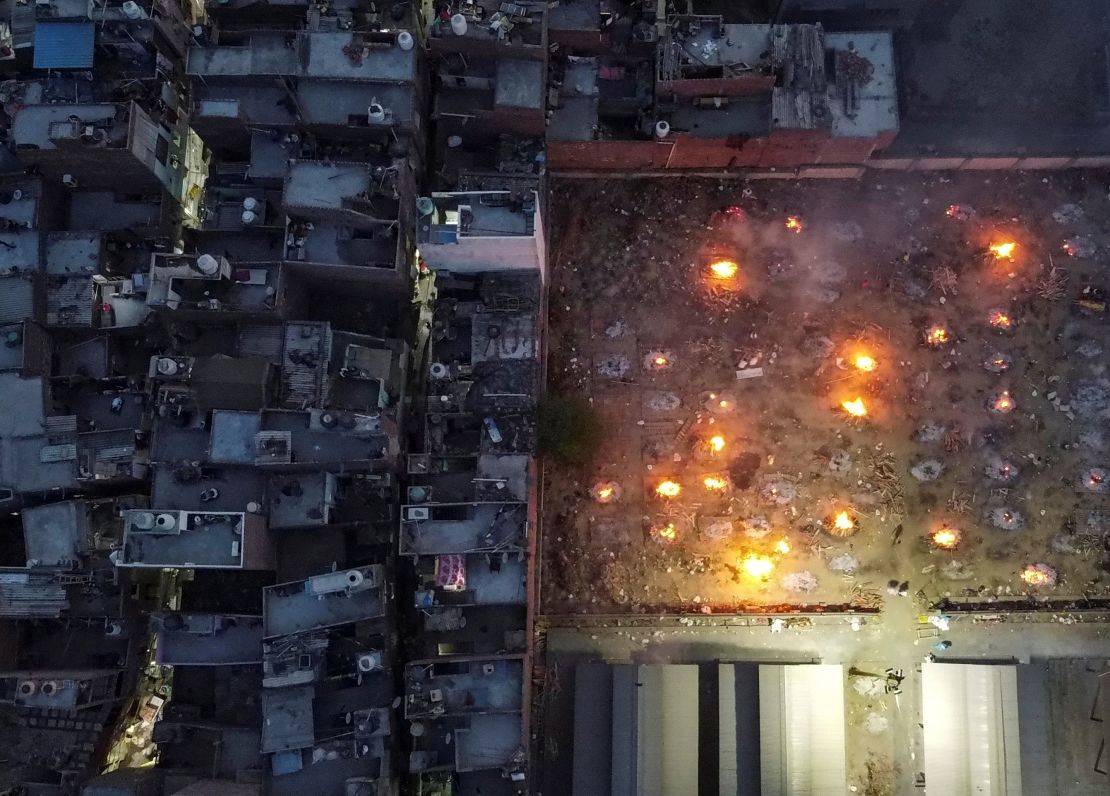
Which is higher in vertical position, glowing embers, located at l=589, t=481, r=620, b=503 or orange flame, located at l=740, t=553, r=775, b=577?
glowing embers, located at l=589, t=481, r=620, b=503

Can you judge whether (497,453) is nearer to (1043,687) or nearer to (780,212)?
(780,212)

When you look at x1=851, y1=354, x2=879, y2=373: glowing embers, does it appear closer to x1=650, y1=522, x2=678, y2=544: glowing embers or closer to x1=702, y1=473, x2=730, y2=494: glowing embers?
x1=702, y1=473, x2=730, y2=494: glowing embers

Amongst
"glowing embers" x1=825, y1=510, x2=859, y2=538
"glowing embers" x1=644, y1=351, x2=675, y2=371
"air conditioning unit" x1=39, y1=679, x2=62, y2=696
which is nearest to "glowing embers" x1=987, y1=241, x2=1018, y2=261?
"glowing embers" x1=825, y1=510, x2=859, y2=538

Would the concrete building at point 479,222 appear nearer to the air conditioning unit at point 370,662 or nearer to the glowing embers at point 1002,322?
the air conditioning unit at point 370,662

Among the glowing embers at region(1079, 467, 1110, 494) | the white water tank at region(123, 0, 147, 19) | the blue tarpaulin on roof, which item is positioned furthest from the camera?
the glowing embers at region(1079, 467, 1110, 494)

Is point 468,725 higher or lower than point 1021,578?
lower

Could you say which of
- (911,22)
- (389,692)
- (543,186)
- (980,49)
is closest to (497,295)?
(543,186)
